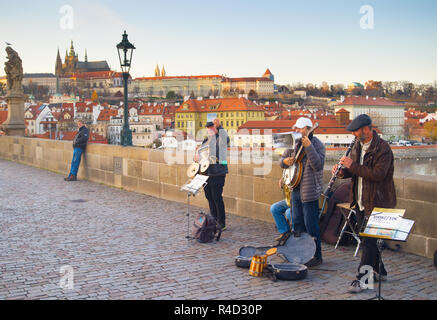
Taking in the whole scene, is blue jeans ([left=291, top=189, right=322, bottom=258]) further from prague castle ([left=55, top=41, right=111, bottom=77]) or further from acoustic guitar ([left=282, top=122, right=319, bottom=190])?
prague castle ([left=55, top=41, right=111, bottom=77])

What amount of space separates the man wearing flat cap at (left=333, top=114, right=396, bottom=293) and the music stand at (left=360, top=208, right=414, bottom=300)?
0.27 metres

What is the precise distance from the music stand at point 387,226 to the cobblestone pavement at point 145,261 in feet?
2.04

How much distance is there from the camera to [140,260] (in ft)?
18.4

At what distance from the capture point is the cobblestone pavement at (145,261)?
4539mm

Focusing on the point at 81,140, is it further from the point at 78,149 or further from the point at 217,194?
the point at 217,194

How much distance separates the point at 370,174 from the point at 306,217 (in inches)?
45.2

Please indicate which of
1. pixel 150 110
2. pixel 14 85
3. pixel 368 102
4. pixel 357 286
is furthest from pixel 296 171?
pixel 150 110

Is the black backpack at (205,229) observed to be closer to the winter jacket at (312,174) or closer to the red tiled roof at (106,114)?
the winter jacket at (312,174)

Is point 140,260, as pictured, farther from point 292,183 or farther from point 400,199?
point 400,199

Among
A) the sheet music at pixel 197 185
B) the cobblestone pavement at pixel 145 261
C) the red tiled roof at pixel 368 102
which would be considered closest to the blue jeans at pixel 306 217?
the cobblestone pavement at pixel 145 261

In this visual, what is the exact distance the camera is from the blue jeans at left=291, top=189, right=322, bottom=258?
5.45 m

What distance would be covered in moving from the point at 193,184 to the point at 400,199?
250 centimetres

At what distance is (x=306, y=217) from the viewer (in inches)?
216

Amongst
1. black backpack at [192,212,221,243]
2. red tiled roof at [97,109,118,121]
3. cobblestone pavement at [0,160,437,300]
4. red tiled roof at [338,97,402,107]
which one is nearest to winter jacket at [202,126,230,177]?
black backpack at [192,212,221,243]
